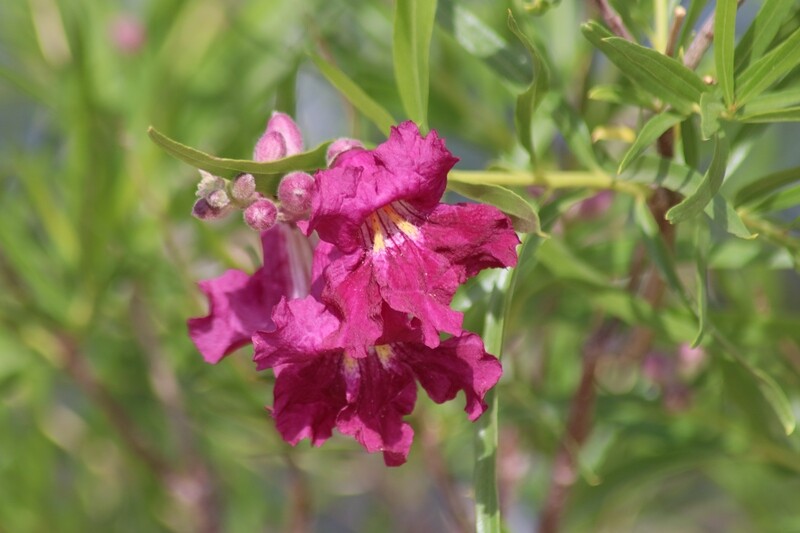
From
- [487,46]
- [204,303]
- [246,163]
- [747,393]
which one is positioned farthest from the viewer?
[204,303]

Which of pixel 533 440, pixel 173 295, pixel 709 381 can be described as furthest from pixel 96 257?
pixel 709 381

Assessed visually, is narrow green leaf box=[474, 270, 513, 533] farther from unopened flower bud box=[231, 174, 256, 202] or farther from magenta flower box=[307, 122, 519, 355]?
unopened flower bud box=[231, 174, 256, 202]

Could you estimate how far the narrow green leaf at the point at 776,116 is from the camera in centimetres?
68

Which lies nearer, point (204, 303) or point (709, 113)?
point (709, 113)

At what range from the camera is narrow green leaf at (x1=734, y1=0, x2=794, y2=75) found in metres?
0.72

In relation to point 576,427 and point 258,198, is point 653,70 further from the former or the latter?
point 576,427

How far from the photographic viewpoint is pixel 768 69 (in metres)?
0.70

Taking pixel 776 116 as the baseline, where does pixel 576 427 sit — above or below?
below

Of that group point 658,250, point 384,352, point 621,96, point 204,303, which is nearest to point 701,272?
point 658,250

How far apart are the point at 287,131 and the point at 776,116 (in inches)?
14.3

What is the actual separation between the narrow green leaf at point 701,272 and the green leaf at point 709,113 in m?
0.11

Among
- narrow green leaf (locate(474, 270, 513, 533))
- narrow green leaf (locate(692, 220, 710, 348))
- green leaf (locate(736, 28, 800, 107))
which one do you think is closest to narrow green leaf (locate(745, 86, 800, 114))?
green leaf (locate(736, 28, 800, 107))

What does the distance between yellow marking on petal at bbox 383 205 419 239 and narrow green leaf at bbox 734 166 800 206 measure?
311 mm

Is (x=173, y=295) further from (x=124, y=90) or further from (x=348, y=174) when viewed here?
(x=348, y=174)
